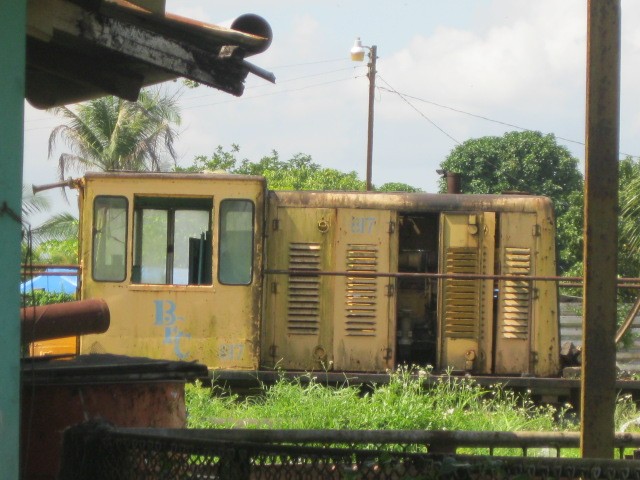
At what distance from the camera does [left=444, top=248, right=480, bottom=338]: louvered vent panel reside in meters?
11.3

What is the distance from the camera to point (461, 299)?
11289 millimetres

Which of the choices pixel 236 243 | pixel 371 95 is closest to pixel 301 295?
pixel 236 243

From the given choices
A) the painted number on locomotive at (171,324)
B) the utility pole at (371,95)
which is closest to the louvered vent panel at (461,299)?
the painted number on locomotive at (171,324)

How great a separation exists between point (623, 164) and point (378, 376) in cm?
1714

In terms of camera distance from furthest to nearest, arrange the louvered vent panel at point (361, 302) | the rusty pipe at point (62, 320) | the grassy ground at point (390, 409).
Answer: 1. the louvered vent panel at point (361, 302)
2. the grassy ground at point (390, 409)
3. the rusty pipe at point (62, 320)

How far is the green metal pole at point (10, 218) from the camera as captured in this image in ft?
11.3

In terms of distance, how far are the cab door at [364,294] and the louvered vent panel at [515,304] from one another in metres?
1.26

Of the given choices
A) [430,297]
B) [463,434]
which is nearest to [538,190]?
[430,297]

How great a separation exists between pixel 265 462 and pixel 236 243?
8031 millimetres

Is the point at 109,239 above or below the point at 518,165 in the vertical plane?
below

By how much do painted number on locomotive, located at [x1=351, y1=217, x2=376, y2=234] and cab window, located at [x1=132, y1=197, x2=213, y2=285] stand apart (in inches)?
63.9

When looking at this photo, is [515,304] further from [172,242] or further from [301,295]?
[172,242]

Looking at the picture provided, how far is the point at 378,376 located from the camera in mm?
10820

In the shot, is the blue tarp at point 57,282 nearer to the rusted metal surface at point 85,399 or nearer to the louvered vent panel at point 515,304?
the louvered vent panel at point 515,304
